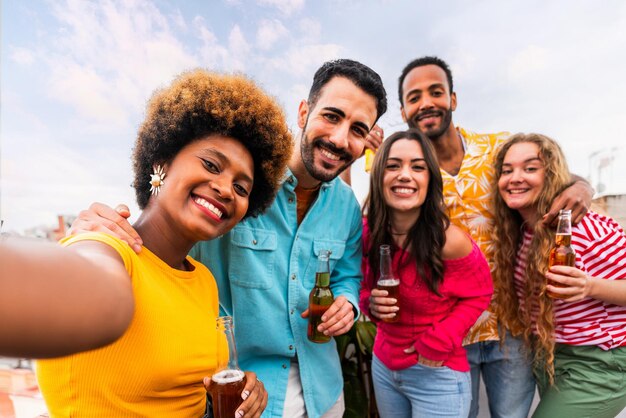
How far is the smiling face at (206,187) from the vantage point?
3.91ft

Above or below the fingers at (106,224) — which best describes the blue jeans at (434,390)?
below

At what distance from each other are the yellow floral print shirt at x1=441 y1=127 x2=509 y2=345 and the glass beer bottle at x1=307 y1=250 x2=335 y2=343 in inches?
40.4

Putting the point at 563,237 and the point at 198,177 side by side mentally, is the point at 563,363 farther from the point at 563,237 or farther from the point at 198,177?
the point at 198,177

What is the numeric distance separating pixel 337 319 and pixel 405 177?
0.87 metres

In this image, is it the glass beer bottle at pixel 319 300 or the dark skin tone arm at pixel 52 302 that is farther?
the glass beer bottle at pixel 319 300

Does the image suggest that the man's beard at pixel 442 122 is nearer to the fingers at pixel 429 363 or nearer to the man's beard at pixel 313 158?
the man's beard at pixel 313 158

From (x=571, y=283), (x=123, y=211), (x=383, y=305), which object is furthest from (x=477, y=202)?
(x=123, y=211)

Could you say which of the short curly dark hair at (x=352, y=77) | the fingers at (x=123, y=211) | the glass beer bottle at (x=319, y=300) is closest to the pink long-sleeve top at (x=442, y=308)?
the glass beer bottle at (x=319, y=300)

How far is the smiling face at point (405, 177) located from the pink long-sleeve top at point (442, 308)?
323 millimetres

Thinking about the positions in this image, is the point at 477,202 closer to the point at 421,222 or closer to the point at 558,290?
the point at 421,222

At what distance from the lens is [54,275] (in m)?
0.43

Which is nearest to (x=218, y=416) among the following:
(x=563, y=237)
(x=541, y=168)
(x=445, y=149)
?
(x=563, y=237)

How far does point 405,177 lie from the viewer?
2.06 metres

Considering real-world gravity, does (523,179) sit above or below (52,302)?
above
